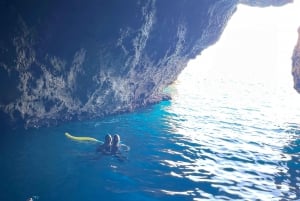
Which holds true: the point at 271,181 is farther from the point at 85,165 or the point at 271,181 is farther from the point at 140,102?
the point at 140,102

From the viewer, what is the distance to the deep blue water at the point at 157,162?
1250 cm

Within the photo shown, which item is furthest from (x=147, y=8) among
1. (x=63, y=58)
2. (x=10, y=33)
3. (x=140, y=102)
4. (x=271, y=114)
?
(x=271, y=114)

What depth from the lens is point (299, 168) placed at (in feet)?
54.4

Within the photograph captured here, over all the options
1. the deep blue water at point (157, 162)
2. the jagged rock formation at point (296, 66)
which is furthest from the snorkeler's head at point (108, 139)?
the jagged rock formation at point (296, 66)

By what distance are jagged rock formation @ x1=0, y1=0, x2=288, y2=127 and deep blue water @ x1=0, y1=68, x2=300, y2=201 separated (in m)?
1.66

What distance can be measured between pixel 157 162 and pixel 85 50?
863 cm

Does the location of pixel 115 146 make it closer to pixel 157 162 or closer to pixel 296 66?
pixel 157 162

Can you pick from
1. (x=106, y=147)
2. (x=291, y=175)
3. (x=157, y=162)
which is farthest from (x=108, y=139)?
(x=291, y=175)

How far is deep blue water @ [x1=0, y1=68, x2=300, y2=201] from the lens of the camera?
1250 centimetres

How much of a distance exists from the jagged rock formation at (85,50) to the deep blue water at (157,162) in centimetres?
166

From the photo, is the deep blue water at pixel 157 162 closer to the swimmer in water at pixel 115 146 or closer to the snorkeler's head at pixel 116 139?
the swimmer in water at pixel 115 146

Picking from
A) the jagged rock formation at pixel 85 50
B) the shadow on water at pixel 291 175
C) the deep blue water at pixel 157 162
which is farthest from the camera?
the jagged rock formation at pixel 85 50

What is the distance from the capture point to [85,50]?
2009 cm

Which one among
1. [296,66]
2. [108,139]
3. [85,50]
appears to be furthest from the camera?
[296,66]
